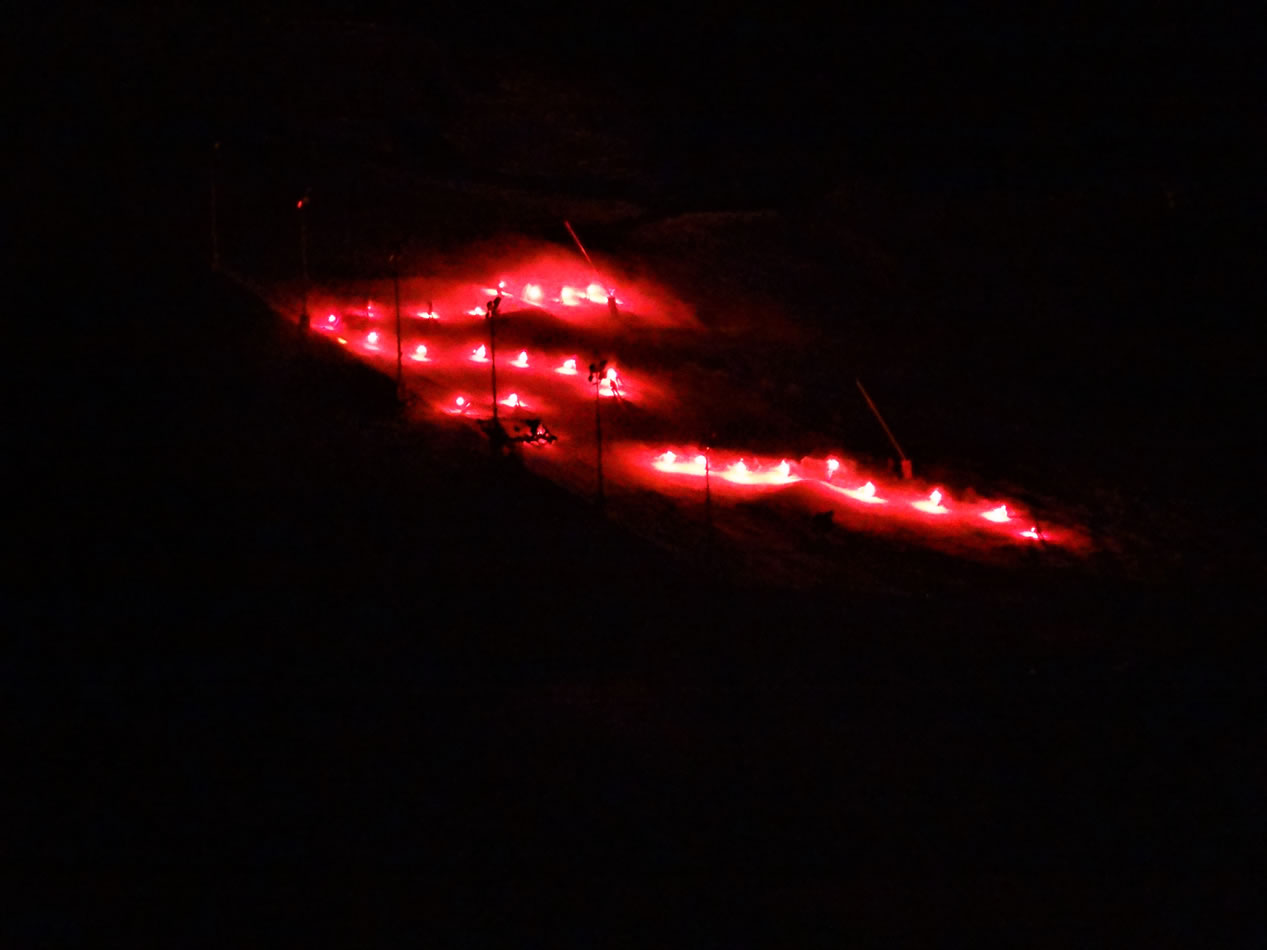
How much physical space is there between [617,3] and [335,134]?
309cm

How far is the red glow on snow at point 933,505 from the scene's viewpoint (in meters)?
8.51

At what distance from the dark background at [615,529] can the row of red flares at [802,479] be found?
102 centimetres

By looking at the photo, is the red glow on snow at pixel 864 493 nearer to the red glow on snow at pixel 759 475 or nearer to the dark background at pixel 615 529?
the red glow on snow at pixel 759 475

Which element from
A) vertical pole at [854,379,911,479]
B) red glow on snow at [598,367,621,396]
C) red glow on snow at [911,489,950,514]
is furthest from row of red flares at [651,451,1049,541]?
red glow on snow at [598,367,621,396]

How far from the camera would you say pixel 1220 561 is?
7.96 metres

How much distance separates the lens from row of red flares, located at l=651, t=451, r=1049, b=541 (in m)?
8.41

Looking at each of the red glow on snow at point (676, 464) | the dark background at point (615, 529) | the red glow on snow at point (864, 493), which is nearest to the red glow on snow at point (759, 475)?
the red glow on snow at point (676, 464)

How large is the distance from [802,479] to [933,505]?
972 mm

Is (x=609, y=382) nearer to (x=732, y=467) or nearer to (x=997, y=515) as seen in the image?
(x=732, y=467)

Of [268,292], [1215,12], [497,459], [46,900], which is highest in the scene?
[1215,12]

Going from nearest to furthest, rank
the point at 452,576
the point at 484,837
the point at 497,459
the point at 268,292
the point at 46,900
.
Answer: the point at 46,900, the point at 484,837, the point at 452,576, the point at 497,459, the point at 268,292

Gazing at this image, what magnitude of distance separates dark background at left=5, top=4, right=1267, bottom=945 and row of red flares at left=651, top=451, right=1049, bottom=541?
102cm

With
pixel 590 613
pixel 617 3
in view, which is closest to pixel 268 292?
pixel 590 613

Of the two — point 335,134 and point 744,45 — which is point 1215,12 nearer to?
point 744,45
